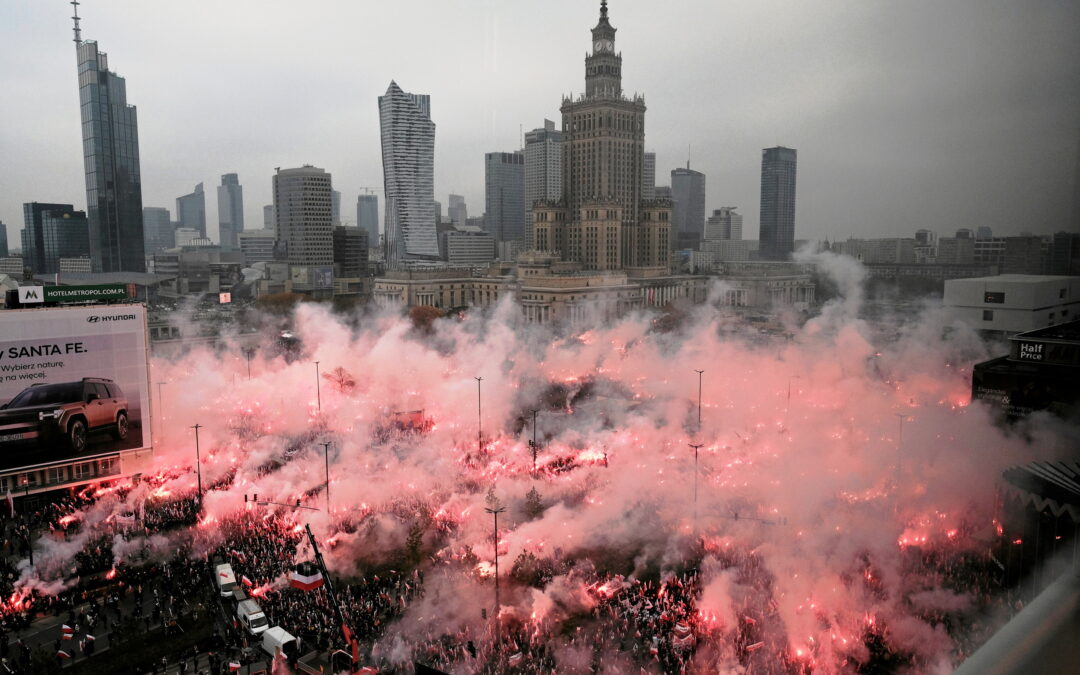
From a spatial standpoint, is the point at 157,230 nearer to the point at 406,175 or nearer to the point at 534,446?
the point at 406,175

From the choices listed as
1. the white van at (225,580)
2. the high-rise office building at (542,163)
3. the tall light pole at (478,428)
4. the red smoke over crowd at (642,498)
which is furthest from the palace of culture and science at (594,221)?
the white van at (225,580)

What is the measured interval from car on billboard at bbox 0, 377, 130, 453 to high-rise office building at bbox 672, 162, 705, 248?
80.7 ft

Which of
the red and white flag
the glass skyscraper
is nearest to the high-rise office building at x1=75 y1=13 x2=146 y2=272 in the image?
the glass skyscraper

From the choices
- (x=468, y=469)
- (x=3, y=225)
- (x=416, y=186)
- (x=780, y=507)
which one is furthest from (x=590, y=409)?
(x=416, y=186)

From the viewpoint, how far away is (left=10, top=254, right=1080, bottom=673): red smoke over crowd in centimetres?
764

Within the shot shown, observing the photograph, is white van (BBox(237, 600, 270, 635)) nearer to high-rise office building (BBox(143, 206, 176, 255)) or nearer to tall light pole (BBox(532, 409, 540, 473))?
tall light pole (BBox(532, 409, 540, 473))

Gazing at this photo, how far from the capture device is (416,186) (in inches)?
2643

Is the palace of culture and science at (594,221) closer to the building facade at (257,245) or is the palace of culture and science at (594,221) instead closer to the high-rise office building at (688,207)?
the high-rise office building at (688,207)

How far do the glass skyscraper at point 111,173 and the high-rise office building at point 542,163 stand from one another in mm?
23337

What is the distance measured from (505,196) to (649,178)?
784 inches

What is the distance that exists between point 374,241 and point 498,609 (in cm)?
6400

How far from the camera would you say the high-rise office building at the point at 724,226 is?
22850 mm

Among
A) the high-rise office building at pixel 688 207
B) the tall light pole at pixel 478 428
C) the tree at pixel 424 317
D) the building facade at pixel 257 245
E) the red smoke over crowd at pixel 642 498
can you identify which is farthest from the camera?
the building facade at pixel 257 245

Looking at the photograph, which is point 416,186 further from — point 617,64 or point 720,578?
point 720,578
